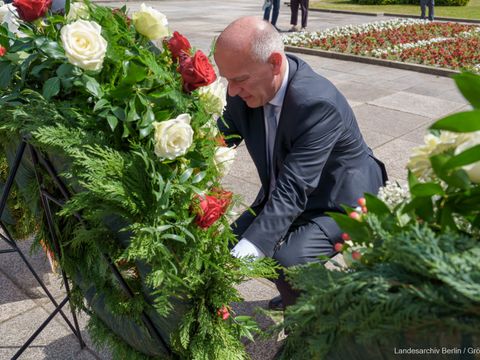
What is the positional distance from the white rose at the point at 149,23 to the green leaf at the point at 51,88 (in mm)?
356

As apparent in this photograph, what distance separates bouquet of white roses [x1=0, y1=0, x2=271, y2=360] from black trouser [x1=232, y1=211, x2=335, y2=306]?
66cm

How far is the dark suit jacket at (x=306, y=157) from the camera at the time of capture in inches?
93.1

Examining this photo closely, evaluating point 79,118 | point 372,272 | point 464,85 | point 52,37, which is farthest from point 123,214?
point 464,85

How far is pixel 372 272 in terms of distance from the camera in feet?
2.78

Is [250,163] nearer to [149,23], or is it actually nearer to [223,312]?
[149,23]

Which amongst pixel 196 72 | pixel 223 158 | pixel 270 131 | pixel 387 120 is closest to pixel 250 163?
pixel 387 120

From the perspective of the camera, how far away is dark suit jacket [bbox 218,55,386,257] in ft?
7.76

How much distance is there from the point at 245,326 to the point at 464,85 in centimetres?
123

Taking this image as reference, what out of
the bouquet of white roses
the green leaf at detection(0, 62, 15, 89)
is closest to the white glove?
the bouquet of white roses

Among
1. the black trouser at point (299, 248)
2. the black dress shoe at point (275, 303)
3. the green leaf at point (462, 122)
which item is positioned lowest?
the black dress shoe at point (275, 303)

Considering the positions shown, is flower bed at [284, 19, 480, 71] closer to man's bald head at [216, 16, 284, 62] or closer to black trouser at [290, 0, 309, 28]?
black trouser at [290, 0, 309, 28]

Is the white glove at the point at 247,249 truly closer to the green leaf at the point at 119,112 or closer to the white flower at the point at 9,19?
the green leaf at the point at 119,112

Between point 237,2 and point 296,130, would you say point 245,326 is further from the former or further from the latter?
point 237,2

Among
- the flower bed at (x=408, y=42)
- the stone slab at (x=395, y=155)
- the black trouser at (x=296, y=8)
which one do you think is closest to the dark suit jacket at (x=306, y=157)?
the stone slab at (x=395, y=155)
